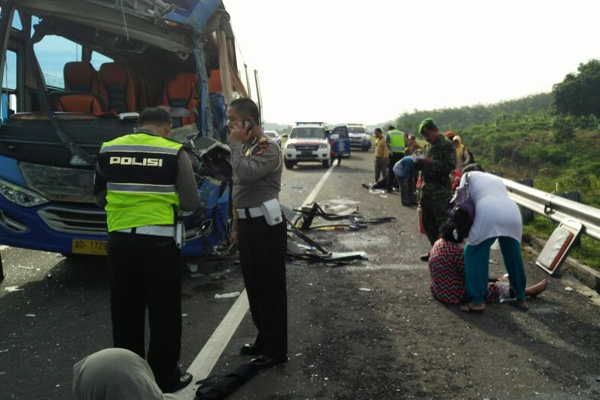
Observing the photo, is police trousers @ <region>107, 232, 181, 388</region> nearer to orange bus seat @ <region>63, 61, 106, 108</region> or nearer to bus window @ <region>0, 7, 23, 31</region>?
bus window @ <region>0, 7, 23, 31</region>

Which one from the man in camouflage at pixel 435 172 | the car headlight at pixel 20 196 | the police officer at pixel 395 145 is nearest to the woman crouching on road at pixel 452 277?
the man in camouflage at pixel 435 172

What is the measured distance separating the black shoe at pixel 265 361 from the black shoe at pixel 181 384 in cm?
47

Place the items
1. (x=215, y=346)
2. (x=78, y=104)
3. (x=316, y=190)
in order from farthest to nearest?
(x=316, y=190) → (x=78, y=104) → (x=215, y=346)

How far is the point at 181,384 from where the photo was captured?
4.23 metres

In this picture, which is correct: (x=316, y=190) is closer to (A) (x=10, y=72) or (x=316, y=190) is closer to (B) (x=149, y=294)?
(A) (x=10, y=72)

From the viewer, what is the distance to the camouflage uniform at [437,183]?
7652mm

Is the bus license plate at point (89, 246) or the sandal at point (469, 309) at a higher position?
the bus license plate at point (89, 246)

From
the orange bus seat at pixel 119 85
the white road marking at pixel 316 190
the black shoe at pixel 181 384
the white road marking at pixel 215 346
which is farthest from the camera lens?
the white road marking at pixel 316 190

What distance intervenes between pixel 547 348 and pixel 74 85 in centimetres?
612

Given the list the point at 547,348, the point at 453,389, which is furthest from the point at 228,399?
the point at 547,348

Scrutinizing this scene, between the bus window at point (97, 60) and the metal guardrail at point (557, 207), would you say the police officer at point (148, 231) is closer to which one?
the bus window at point (97, 60)

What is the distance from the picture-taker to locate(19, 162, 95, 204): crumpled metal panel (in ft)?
21.0

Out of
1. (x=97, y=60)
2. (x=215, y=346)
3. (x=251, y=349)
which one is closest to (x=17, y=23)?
(x=97, y=60)

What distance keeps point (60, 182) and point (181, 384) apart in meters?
3.11
